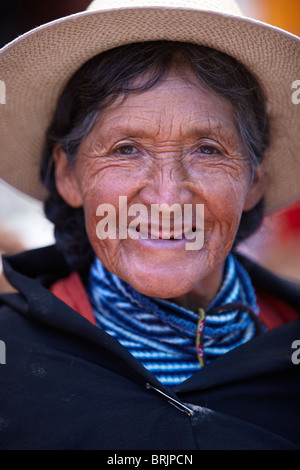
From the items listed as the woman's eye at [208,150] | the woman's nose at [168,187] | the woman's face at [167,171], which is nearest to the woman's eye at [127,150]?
the woman's face at [167,171]

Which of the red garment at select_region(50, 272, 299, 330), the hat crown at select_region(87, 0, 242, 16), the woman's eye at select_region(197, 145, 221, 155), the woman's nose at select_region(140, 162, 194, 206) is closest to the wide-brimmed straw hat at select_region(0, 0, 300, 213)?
the hat crown at select_region(87, 0, 242, 16)

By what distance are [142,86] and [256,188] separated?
80cm

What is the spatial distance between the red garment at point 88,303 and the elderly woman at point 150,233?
0.01m

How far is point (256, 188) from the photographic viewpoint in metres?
2.40

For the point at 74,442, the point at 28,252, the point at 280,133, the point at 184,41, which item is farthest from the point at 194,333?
the point at 184,41

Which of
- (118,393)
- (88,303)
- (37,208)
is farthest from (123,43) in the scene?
(37,208)

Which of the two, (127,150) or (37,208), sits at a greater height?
(127,150)

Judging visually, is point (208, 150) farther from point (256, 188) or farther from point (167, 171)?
point (256, 188)

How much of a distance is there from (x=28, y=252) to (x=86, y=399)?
0.83m

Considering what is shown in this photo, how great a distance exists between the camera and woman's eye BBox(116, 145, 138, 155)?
1987mm

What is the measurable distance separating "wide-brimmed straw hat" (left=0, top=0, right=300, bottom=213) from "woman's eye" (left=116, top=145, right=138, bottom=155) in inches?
15.0

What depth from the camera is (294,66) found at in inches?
78.4
